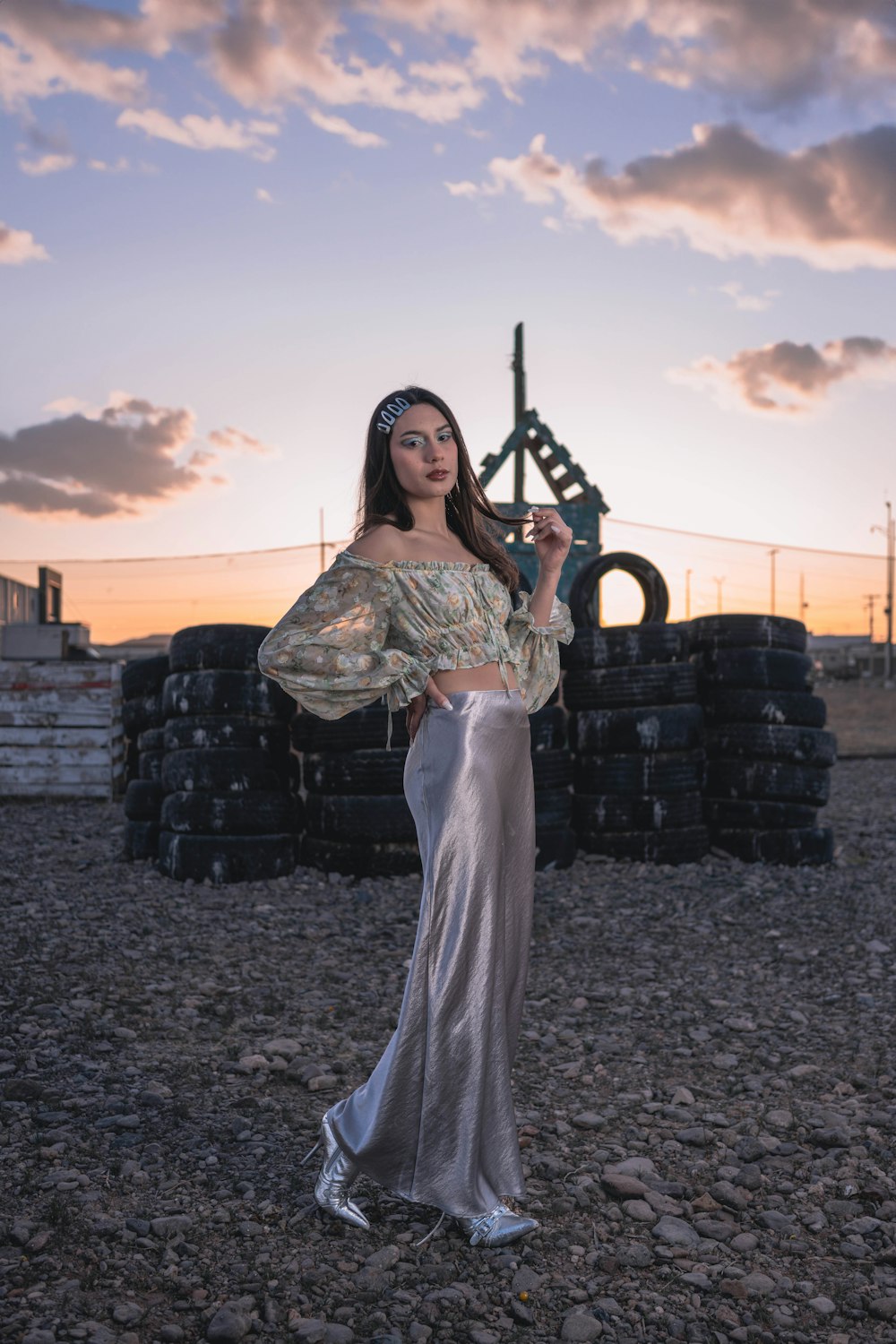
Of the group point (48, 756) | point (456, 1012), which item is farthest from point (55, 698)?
point (456, 1012)

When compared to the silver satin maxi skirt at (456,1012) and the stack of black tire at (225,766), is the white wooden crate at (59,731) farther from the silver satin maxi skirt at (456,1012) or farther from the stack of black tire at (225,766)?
the silver satin maxi skirt at (456,1012)

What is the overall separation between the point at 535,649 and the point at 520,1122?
5.54 ft

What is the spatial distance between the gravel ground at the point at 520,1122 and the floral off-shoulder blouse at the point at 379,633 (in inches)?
56.1

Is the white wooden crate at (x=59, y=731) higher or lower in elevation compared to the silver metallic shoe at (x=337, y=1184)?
higher

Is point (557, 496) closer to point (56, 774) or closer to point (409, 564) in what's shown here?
point (56, 774)

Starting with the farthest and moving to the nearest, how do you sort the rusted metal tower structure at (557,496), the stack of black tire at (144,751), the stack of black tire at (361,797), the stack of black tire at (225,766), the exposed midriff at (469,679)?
Result: the rusted metal tower structure at (557,496) < the stack of black tire at (144,751) < the stack of black tire at (225,766) < the stack of black tire at (361,797) < the exposed midriff at (469,679)

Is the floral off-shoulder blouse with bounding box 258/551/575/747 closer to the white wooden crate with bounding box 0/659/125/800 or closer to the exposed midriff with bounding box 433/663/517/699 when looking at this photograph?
the exposed midriff with bounding box 433/663/517/699

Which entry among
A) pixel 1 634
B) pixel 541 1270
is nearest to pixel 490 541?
pixel 541 1270

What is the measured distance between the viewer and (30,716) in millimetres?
11750

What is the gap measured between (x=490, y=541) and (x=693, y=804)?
5164mm

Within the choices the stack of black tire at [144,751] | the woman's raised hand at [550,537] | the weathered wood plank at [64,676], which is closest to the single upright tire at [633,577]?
the stack of black tire at [144,751]

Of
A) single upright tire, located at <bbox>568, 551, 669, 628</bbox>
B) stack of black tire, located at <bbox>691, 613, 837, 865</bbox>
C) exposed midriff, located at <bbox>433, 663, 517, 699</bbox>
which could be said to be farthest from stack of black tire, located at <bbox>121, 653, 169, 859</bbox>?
exposed midriff, located at <bbox>433, 663, 517, 699</bbox>

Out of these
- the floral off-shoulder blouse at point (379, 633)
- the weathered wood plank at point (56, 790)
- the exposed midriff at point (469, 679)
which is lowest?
the weathered wood plank at point (56, 790)

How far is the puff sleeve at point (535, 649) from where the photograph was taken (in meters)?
3.08
